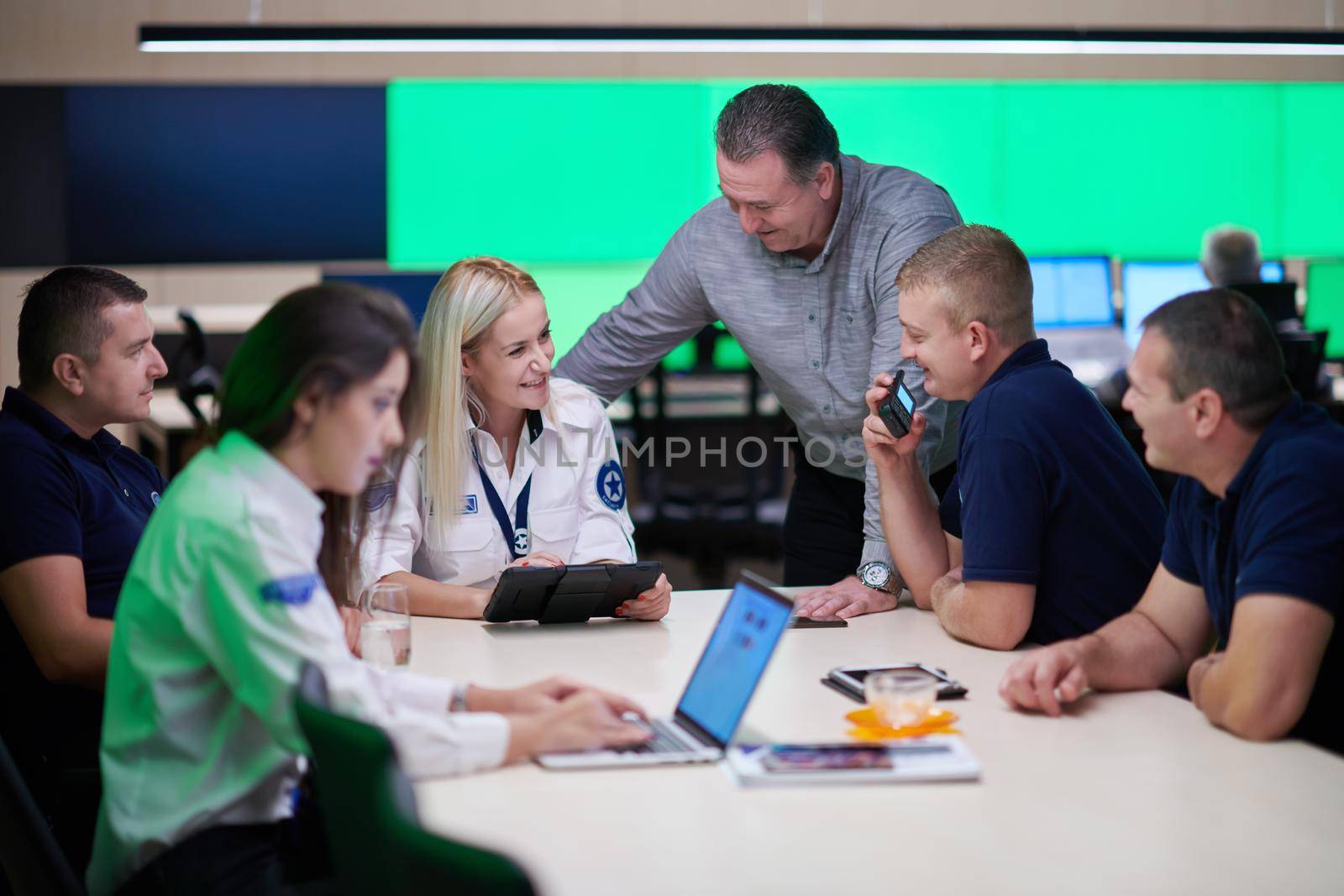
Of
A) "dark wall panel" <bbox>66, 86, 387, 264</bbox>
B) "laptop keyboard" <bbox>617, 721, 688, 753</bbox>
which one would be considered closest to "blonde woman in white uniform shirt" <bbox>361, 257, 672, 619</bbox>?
"laptop keyboard" <bbox>617, 721, 688, 753</bbox>

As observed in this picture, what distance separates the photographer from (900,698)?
163cm

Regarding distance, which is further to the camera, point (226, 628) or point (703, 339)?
point (703, 339)

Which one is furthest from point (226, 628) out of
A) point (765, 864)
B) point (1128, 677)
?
point (1128, 677)

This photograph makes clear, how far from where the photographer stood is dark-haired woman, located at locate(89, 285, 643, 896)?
1410mm

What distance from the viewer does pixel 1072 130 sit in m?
7.65

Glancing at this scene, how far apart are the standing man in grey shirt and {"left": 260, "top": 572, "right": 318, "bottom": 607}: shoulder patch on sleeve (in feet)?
3.63

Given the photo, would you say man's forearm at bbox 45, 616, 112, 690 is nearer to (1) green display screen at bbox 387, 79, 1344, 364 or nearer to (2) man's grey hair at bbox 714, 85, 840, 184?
(2) man's grey hair at bbox 714, 85, 840, 184

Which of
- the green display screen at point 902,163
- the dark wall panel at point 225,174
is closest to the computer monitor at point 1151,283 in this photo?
the green display screen at point 902,163

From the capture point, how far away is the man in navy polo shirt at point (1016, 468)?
200 cm

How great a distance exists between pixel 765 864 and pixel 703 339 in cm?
482

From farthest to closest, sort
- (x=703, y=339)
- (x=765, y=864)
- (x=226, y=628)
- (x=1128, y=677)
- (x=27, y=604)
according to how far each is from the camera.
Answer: (x=703, y=339), (x=27, y=604), (x=1128, y=677), (x=226, y=628), (x=765, y=864)

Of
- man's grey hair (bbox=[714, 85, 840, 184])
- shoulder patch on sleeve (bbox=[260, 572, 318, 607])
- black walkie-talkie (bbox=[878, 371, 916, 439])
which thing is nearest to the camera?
shoulder patch on sleeve (bbox=[260, 572, 318, 607])

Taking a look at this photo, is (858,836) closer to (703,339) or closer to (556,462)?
(556,462)

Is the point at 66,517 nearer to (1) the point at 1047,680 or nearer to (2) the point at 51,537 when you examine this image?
(2) the point at 51,537
